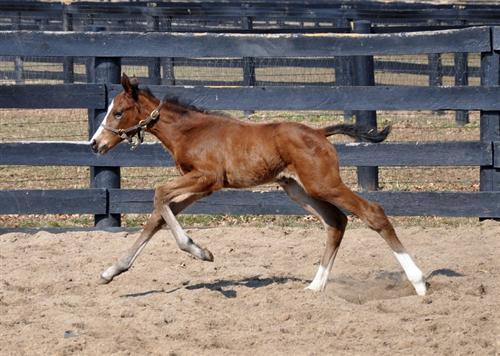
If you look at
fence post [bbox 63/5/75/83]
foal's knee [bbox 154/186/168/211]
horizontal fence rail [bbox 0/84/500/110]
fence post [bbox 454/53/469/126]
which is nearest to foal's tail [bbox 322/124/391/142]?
foal's knee [bbox 154/186/168/211]

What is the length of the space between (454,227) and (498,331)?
3.62m

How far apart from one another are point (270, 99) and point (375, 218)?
2543 mm

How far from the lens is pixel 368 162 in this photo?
9.13m

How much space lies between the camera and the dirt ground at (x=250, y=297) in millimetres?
5523

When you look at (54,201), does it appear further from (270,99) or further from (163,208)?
(163,208)

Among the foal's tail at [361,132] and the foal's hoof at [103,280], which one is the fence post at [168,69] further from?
the foal's hoof at [103,280]

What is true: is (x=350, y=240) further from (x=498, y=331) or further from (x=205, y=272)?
(x=498, y=331)

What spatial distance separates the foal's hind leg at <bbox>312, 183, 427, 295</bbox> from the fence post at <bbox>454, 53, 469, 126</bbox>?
945 centimetres

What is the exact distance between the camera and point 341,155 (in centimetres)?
920

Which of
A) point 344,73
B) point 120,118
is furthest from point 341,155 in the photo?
point 344,73

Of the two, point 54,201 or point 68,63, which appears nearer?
point 54,201

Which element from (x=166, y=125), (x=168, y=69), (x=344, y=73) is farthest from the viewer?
(x=168, y=69)

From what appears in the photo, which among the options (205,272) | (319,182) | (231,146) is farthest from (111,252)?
(319,182)

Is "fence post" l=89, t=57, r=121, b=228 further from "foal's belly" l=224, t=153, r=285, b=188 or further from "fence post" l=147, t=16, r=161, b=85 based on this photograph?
"fence post" l=147, t=16, r=161, b=85
